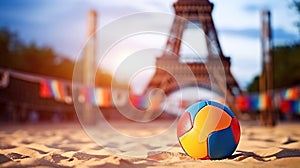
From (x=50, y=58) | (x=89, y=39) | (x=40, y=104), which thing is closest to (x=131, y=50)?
(x=89, y=39)

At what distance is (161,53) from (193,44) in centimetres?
219

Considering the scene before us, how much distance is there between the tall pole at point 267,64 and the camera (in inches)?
454

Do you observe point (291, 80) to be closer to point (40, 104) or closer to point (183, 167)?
point (40, 104)

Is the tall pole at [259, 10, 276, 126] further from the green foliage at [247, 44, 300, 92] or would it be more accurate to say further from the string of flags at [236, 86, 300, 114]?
the green foliage at [247, 44, 300, 92]

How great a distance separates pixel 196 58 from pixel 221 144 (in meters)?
4.27

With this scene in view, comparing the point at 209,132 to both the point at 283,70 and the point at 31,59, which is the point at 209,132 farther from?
the point at 283,70

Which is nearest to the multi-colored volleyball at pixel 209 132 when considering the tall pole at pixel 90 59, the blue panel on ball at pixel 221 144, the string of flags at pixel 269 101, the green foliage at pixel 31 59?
the blue panel on ball at pixel 221 144

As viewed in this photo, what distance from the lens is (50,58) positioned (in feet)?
82.7

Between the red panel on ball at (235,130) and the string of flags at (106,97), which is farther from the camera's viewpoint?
the string of flags at (106,97)

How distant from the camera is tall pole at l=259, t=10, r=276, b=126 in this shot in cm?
1152

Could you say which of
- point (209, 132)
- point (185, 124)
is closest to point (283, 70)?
point (185, 124)

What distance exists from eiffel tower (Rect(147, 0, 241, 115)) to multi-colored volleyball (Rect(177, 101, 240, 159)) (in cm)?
262

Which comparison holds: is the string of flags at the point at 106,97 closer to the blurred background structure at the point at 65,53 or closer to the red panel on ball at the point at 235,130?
the blurred background structure at the point at 65,53

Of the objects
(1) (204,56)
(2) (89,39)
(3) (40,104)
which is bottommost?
(3) (40,104)
